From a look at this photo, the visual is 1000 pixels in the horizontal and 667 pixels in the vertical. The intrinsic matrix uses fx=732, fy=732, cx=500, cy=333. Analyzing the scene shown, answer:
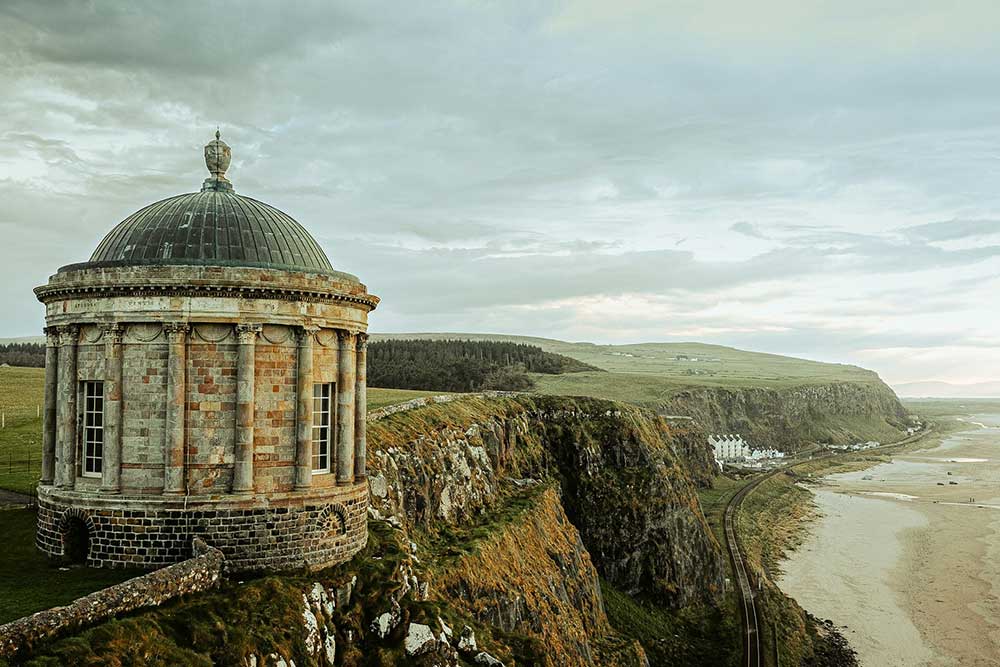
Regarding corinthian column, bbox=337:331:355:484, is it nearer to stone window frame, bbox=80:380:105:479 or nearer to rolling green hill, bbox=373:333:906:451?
stone window frame, bbox=80:380:105:479

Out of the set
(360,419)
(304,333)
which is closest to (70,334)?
(304,333)

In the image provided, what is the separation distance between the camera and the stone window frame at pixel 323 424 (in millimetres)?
24594

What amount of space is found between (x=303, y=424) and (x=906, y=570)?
187 feet

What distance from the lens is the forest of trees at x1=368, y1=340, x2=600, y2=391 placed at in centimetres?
11544

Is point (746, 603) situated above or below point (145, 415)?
below

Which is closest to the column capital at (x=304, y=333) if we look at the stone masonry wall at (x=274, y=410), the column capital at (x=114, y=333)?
the stone masonry wall at (x=274, y=410)

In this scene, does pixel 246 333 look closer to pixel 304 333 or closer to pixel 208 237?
pixel 304 333

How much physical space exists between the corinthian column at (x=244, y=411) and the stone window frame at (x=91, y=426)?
4.59 meters

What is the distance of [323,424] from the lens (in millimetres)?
25078

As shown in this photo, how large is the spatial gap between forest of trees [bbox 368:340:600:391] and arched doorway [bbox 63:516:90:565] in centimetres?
8652

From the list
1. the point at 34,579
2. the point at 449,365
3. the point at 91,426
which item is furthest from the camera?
the point at 449,365

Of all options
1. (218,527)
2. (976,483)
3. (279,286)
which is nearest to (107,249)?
(279,286)

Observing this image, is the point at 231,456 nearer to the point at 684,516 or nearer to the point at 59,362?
the point at 59,362

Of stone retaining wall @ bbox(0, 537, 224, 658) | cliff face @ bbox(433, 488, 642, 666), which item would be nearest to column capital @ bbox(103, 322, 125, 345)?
stone retaining wall @ bbox(0, 537, 224, 658)
